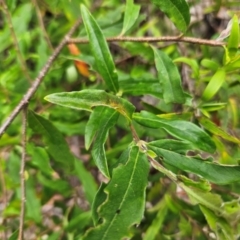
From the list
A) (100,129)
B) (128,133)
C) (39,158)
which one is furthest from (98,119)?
(128,133)

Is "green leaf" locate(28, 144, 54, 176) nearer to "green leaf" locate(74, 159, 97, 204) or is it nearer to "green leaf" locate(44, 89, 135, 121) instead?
"green leaf" locate(74, 159, 97, 204)

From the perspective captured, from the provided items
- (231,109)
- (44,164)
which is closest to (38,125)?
(44,164)

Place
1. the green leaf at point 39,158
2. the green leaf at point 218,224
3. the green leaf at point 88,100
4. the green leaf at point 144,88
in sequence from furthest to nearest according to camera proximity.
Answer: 1. the green leaf at point 39,158
2. the green leaf at point 144,88
3. the green leaf at point 218,224
4. the green leaf at point 88,100

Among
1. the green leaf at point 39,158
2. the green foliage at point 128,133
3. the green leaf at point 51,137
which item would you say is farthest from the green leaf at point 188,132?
the green leaf at point 39,158

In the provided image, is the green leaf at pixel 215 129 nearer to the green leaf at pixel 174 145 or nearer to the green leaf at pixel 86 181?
the green leaf at pixel 174 145

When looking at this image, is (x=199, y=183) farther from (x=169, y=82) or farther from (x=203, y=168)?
(x=169, y=82)

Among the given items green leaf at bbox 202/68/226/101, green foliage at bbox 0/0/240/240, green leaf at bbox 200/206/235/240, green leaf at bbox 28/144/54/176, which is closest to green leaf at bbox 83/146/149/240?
green foliage at bbox 0/0/240/240
